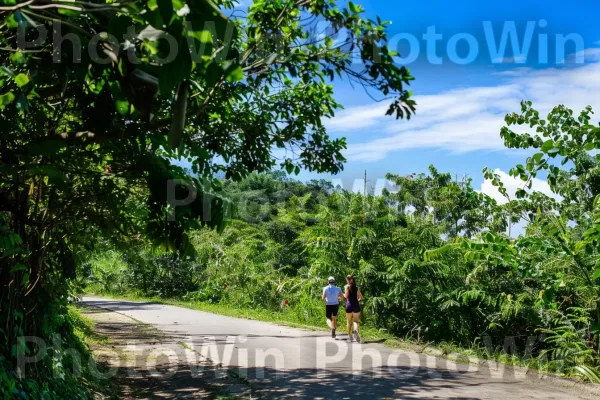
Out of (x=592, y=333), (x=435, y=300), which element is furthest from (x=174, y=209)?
(x=435, y=300)

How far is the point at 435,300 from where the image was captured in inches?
624

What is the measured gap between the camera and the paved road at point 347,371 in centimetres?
896

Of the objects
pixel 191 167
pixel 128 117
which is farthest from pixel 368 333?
pixel 128 117

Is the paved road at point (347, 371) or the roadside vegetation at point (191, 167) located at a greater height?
the roadside vegetation at point (191, 167)

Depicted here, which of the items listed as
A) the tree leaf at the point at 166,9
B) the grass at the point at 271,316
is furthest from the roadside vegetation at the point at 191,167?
the grass at the point at 271,316

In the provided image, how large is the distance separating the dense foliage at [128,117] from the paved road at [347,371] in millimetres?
3219

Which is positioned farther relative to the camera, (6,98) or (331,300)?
(331,300)

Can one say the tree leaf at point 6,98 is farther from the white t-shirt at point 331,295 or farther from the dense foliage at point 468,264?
the white t-shirt at point 331,295

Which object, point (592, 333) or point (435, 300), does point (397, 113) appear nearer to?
point (592, 333)

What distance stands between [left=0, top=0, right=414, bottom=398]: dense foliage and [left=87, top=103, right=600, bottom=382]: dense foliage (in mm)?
1065

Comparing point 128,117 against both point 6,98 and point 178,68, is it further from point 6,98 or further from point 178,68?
point 178,68

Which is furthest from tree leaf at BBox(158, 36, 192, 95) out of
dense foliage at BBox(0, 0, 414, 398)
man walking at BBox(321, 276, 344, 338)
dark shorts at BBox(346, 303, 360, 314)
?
man walking at BBox(321, 276, 344, 338)

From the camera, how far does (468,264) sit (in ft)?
54.4

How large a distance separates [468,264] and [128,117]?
1281 cm
